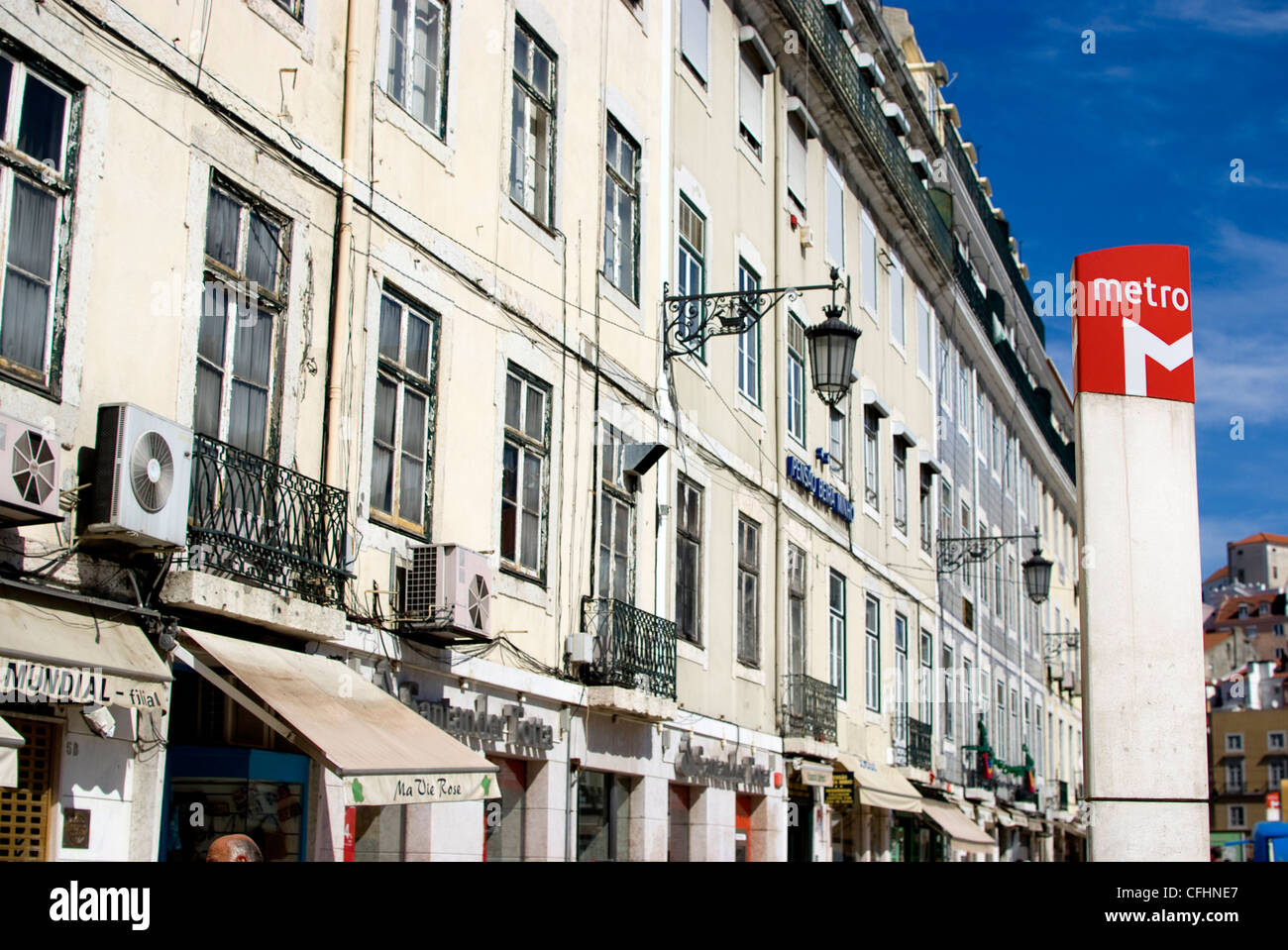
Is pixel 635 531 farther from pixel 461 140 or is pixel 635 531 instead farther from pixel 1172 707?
pixel 1172 707

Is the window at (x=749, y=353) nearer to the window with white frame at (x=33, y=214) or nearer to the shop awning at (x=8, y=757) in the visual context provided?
the window with white frame at (x=33, y=214)

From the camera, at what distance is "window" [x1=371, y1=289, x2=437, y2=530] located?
12383 mm

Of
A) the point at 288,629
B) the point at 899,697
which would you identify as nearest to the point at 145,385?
the point at 288,629

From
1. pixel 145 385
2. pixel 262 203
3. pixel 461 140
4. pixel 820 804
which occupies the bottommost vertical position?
pixel 820 804

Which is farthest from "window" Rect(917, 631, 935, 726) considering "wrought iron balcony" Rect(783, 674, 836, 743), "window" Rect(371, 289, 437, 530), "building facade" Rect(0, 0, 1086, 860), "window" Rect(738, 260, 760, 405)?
"window" Rect(371, 289, 437, 530)

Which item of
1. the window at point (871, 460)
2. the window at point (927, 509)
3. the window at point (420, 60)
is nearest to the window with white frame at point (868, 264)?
the window at point (871, 460)

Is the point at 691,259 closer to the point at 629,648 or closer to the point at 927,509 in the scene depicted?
the point at 629,648

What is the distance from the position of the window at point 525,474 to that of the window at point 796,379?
8.32 metres

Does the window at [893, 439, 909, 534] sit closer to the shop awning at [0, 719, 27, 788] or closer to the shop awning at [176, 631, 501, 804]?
the shop awning at [176, 631, 501, 804]

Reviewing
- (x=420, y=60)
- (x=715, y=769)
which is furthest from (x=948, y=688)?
(x=420, y=60)

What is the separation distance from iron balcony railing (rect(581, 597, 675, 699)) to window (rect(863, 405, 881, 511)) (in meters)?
10.9

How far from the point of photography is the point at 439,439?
13.1 meters

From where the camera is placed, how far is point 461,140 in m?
13.8
